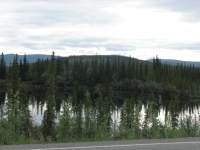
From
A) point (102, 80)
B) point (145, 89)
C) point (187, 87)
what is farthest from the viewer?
point (102, 80)

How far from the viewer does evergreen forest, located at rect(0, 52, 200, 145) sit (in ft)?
44.4

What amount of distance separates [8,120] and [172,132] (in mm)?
7012

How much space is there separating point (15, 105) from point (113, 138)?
568 centimetres

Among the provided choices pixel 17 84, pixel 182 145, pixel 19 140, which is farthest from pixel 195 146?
pixel 17 84

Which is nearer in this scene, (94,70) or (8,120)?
(8,120)

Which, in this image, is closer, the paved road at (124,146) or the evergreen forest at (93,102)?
the paved road at (124,146)

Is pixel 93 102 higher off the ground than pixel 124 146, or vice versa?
pixel 124 146

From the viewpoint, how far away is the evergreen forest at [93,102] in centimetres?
1354

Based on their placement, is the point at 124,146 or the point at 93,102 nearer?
the point at 124,146

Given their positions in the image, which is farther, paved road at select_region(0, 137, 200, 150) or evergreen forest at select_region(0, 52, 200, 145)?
evergreen forest at select_region(0, 52, 200, 145)

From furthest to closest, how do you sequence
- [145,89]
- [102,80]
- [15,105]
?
[102,80], [145,89], [15,105]

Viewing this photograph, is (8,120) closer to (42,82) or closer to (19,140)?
(19,140)

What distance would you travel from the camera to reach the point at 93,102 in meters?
65.2

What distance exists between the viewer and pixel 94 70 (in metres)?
140
